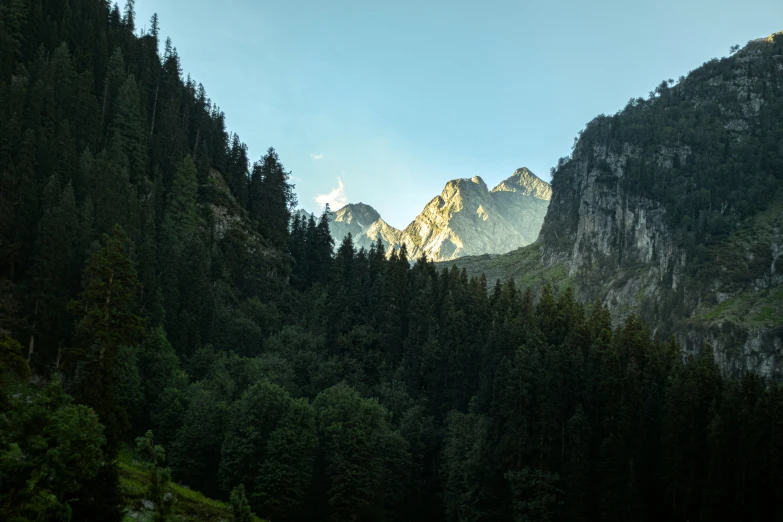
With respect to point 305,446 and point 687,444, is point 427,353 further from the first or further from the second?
point 687,444

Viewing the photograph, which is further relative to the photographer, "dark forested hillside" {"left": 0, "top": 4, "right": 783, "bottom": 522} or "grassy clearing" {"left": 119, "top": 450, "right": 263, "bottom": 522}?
"dark forested hillside" {"left": 0, "top": 4, "right": 783, "bottom": 522}

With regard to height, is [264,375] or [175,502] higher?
[264,375]

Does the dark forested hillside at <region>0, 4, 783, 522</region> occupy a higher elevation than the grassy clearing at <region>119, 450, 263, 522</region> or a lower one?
higher

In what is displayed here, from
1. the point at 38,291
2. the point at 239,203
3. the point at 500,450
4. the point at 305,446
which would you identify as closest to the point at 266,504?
the point at 305,446

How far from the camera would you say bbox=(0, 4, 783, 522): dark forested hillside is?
61594 mm

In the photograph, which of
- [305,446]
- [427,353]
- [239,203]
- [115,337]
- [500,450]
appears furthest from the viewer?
[239,203]

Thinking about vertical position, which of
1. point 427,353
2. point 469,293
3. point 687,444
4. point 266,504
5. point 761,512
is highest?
point 469,293

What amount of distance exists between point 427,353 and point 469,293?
16941 mm

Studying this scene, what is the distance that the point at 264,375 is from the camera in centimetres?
10069

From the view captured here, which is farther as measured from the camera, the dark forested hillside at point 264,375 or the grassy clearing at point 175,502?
the dark forested hillside at point 264,375

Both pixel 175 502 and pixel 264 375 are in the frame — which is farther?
pixel 264 375

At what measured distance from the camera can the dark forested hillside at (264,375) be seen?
61.6 meters

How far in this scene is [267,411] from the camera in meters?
80.6

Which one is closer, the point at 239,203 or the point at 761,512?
the point at 761,512
